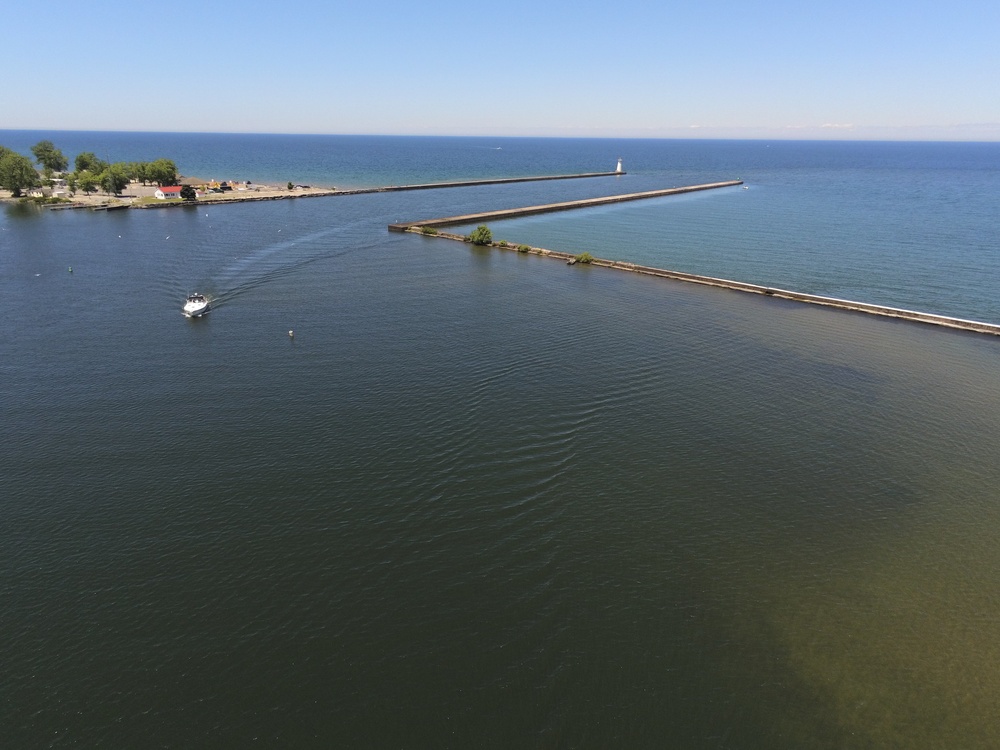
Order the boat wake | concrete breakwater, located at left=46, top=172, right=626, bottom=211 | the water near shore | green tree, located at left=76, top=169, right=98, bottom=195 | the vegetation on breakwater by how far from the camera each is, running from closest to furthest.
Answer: the water near shore, the vegetation on breakwater, the boat wake, concrete breakwater, located at left=46, top=172, right=626, bottom=211, green tree, located at left=76, top=169, right=98, bottom=195

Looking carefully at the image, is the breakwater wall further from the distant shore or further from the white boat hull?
the white boat hull

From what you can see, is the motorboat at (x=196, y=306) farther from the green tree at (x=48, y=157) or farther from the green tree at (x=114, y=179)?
the green tree at (x=48, y=157)

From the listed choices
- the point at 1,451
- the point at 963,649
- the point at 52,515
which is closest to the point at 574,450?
the point at 963,649

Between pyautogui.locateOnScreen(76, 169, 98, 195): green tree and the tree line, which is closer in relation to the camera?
the tree line

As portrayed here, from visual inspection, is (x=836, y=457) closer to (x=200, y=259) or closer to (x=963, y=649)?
(x=963, y=649)

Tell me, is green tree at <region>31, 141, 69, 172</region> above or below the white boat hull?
above

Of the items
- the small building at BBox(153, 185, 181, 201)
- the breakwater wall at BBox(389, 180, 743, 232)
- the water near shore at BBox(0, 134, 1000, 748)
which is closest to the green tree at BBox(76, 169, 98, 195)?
the small building at BBox(153, 185, 181, 201)
